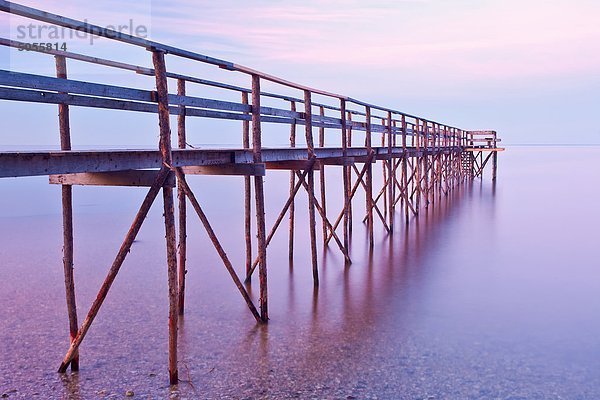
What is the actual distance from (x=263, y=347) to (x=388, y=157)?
9.42 metres

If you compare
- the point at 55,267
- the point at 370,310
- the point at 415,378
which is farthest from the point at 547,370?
the point at 55,267

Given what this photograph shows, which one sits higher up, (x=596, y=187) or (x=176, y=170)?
(x=176, y=170)

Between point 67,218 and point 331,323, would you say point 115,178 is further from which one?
point 331,323

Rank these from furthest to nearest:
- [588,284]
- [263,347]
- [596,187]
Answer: [596,187]
[588,284]
[263,347]

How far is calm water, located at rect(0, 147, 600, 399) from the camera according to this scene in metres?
5.55

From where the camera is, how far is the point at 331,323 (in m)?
7.59

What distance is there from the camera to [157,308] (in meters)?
8.08

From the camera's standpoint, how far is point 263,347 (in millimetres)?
6559

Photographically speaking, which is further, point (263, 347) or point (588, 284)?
point (588, 284)

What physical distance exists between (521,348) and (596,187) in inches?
1274

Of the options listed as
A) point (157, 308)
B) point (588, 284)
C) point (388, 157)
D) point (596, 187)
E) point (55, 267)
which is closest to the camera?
point (157, 308)

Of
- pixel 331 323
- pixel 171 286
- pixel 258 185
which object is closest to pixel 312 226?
pixel 331 323

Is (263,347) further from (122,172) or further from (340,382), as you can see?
(122,172)

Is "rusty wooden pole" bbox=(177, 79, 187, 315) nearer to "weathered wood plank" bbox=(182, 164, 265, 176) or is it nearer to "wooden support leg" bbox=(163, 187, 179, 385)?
"weathered wood plank" bbox=(182, 164, 265, 176)
